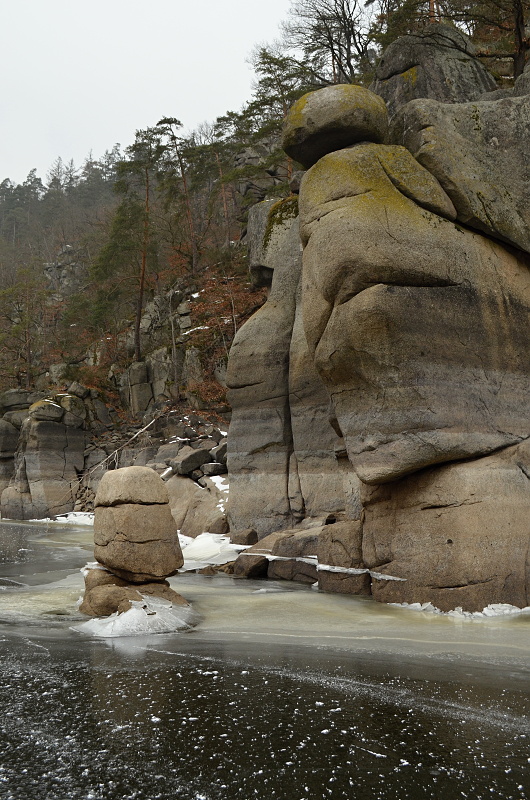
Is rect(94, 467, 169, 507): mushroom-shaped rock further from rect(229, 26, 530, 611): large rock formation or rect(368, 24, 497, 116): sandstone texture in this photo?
rect(368, 24, 497, 116): sandstone texture

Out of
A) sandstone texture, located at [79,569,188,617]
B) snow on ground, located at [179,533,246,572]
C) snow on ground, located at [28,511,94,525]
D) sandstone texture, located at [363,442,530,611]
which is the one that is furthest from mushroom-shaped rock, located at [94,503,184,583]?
snow on ground, located at [28,511,94,525]

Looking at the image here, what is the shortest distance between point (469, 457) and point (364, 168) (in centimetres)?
390

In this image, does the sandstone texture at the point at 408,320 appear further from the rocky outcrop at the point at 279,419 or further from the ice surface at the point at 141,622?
the rocky outcrop at the point at 279,419

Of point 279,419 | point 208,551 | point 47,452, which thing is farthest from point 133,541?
point 47,452

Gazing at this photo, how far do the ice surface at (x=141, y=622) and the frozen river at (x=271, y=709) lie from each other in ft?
0.75

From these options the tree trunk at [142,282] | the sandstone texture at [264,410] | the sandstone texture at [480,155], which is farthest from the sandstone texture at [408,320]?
the tree trunk at [142,282]

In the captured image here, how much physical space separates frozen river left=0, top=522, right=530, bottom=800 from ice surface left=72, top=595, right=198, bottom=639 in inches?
9.0

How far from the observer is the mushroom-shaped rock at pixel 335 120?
32.6 ft

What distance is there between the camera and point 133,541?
8250 millimetres

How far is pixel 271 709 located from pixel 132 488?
13.3 ft

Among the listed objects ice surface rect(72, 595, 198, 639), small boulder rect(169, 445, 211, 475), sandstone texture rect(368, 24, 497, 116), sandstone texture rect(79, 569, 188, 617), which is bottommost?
ice surface rect(72, 595, 198, 639)

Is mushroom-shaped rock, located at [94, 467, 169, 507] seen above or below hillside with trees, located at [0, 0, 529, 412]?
below

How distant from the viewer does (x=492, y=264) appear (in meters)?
9.36

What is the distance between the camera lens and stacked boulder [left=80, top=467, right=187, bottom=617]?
8242mm
